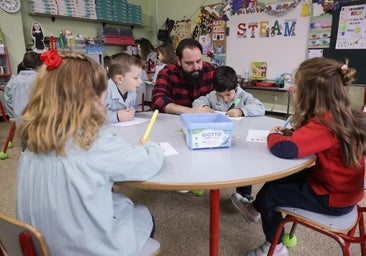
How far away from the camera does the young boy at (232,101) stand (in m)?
1.64

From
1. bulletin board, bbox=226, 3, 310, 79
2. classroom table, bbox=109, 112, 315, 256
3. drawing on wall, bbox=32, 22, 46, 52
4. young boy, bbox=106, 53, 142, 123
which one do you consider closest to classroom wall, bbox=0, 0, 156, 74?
drawing on wall, bbox=32, 22, 46, 52

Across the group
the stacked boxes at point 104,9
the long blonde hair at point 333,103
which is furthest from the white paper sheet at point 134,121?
the stacked boxes at point 104,9

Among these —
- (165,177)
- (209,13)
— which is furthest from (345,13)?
(165,177)

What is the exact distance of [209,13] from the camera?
4984 mm

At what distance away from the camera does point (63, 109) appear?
0.75 metres

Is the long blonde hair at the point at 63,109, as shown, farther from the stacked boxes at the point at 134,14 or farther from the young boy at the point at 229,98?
the stacked boxes at the point at 134,14

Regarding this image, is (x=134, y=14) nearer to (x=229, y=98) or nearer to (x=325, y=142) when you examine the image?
(x=229, y=98)

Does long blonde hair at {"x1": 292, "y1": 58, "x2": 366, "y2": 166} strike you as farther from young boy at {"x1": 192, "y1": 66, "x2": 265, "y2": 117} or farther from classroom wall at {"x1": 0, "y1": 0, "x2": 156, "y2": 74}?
classroom wall at {"x1": 0, "y1": 0, "x2": 156, "y2": 74}

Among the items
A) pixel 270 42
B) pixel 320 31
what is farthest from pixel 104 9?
A: pixel 320 31

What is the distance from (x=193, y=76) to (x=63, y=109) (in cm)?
146

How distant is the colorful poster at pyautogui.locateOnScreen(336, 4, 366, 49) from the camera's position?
11.4ft

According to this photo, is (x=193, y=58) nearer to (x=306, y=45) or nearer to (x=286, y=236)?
(x=286, y=236)

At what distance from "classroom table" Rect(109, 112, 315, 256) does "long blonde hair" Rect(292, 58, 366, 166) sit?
136mm

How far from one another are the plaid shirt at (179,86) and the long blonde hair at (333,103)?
106 centimetres
